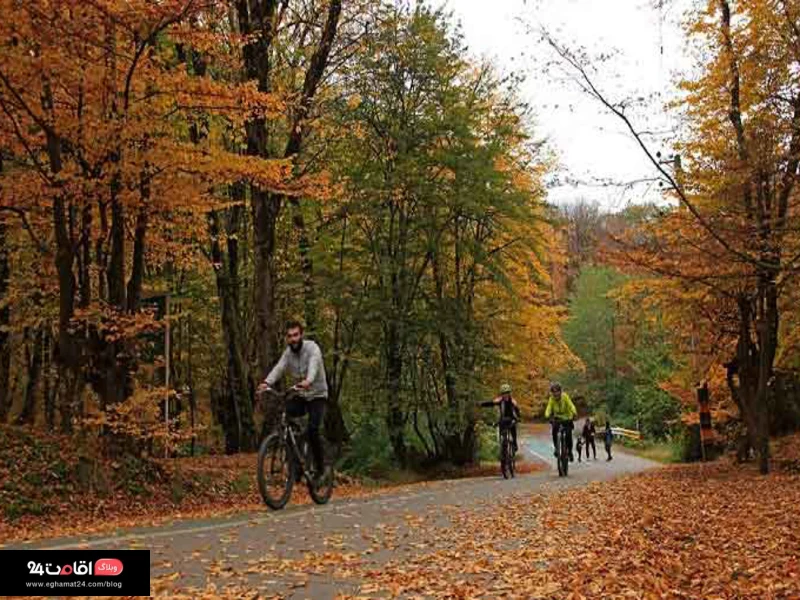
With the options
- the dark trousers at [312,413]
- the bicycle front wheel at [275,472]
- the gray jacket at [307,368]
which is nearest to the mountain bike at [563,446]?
the dark trousers at [312,413]

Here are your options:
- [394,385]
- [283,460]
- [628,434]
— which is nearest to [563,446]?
[394,385]

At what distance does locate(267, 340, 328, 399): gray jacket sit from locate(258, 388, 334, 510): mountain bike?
22cm

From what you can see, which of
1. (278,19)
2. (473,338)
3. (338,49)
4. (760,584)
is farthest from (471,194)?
(760,584)

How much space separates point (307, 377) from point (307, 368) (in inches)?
7.7

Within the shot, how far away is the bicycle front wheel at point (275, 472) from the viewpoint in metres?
9.56

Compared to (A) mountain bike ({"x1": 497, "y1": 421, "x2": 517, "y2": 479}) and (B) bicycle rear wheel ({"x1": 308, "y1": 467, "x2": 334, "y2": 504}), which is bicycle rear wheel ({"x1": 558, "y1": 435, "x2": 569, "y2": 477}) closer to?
(A) mountain bike ({"x1": 497, "y1": 421, "x2": 517, "y2": 479})

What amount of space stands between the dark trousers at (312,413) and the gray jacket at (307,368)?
0.39 feet

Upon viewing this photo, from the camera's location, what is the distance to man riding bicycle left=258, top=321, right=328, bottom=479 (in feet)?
33.0

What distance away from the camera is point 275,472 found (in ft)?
32.3

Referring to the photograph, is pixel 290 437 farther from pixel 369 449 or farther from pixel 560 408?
pixel 369 449

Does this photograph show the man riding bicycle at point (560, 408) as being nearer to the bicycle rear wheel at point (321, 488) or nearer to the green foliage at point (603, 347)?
the bicycle rear wheel at point (321, 488)

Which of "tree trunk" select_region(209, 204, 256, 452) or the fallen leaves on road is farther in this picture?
"tree trunk" select_region(209, 204, 256, 452)

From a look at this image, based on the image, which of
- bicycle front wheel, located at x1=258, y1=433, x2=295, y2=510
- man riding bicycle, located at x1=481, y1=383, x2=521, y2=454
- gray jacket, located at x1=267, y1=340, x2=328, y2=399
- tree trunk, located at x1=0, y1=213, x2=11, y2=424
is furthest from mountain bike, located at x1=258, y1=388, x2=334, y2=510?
tree trunk, located at x1=0, y1=213, x2=11, y2=424

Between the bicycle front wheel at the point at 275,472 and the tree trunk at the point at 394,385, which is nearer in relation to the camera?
the bicycle front wheel at the point at 275,472
